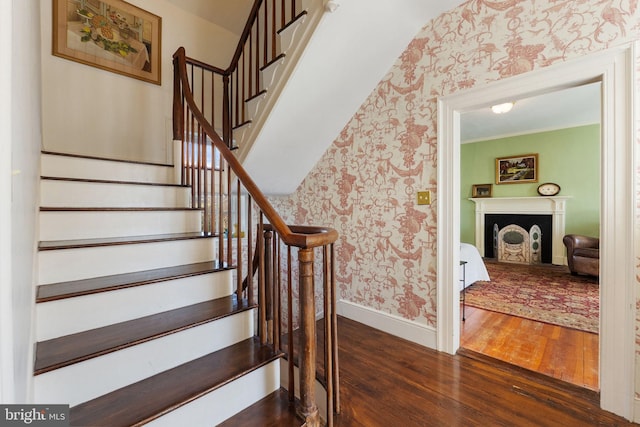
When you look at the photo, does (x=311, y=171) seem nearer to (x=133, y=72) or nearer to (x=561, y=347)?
(x=133, y=72)

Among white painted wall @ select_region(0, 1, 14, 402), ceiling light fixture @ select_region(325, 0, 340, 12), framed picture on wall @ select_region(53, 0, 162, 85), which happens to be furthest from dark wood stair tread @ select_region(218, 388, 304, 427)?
framed picture on wall @ select_region(53, 0, 162, 85)

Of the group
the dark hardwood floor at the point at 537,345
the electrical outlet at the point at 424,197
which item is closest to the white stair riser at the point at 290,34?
the electrical outlet at the point at 424,197

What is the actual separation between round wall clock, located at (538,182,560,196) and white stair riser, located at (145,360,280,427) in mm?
5875

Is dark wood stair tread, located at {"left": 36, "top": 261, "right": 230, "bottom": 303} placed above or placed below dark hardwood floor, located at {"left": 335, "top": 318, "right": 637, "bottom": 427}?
above

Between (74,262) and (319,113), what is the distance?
1.98 m

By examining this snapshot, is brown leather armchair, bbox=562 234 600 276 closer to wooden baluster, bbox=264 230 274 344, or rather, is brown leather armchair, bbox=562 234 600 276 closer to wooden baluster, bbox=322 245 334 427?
wooden baluster, bbox=322 245 334 427

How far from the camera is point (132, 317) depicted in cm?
141

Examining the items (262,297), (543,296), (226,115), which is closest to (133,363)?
(262,297)

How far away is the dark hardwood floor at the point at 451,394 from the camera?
4.72ft

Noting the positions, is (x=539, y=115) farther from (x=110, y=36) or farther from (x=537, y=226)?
(x=110, y=36)

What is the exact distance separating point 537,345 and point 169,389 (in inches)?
104

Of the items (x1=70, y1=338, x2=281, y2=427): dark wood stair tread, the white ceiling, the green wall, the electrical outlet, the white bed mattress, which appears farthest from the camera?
the green wall

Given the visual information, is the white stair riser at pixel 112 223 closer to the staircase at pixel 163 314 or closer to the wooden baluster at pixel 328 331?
the staircase at pixel 163 314

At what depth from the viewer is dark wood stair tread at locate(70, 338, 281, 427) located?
99 cm
